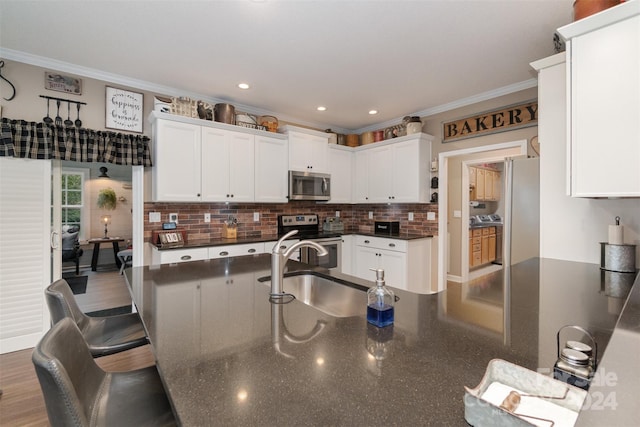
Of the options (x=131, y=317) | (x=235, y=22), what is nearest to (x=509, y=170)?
(x=235, y=22)

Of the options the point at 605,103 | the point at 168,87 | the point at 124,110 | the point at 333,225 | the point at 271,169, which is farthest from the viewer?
the point at 333,225

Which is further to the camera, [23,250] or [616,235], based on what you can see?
[23,250]

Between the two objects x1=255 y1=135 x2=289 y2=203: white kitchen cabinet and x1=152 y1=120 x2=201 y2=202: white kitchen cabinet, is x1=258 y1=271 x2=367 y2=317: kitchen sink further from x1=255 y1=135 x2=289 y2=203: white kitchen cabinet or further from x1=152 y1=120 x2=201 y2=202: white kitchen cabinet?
x1=255 y1=135 x2=289 y2=203: white kitchen cabinet

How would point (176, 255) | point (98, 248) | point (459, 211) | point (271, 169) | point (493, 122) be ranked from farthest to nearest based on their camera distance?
point (98, 248) < point (459, 211) < point (271, 169) < point (493, 122) < point (176, 255)

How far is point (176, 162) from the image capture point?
119 inches

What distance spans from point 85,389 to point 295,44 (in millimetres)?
2434

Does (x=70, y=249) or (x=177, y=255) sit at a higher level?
(x=177, y=255)

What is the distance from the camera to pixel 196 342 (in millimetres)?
857

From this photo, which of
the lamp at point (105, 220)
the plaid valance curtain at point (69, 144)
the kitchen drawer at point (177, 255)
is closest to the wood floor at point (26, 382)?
the kitchen drawer at point (177, 255)

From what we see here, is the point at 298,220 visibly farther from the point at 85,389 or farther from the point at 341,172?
the point at 85,389

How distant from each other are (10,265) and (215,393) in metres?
3.07

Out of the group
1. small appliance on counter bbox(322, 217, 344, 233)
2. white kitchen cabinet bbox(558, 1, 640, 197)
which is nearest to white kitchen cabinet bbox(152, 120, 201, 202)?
small appliance on counter bbox(322, 217, 344, 233)

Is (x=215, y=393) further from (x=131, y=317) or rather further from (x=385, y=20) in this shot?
(x=385, y=20)

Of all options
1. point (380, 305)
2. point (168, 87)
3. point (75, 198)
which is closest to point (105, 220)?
point (75, 198)
